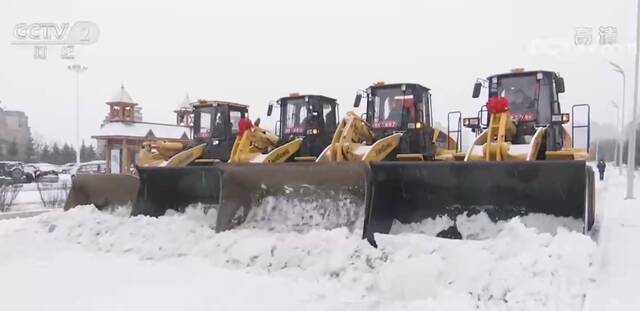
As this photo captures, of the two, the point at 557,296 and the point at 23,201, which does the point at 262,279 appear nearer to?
the point at 557,296

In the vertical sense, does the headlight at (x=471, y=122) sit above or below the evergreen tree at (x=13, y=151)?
above

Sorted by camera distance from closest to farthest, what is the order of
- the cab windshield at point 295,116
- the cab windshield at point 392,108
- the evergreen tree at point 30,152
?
the cab windshield at point 392,108, the cab windshield at point 295,116, the evergreen tree at point 30,152

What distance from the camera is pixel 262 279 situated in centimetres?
652

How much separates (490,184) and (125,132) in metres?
28.5

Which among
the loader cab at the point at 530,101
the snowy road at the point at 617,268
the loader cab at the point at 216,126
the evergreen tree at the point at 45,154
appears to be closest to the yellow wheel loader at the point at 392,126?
the loader cab at the point at 530,101

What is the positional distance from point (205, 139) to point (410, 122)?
538cm

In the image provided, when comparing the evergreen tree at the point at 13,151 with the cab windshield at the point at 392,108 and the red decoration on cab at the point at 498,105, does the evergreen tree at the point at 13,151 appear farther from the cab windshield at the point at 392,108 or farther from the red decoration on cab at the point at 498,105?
the red decoration on cab at the point at 498,105

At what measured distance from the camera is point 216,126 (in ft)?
46.9

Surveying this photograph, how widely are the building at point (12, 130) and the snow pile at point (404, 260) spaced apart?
915 inches

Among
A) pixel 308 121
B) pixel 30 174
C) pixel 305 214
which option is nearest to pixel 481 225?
pixel 305 214

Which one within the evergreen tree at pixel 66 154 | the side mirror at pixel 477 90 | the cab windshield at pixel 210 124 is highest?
the side mirror at pixel 477 90

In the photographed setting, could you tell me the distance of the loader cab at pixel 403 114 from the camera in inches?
447

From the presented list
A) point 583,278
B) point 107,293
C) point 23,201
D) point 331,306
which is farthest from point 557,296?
point 23,201

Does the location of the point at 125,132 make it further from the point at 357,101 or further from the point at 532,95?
the point at 532,95
